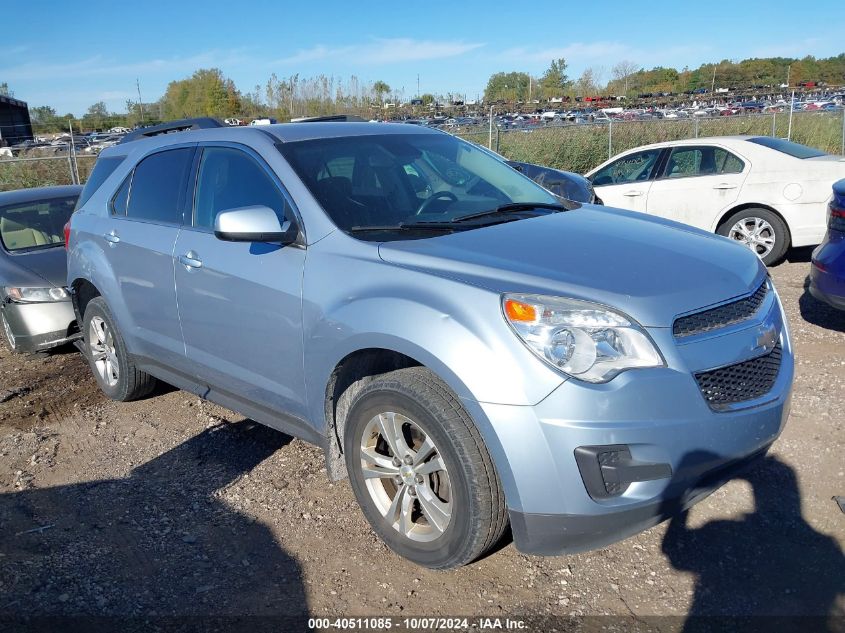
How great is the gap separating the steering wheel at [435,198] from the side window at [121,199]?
7.33ft

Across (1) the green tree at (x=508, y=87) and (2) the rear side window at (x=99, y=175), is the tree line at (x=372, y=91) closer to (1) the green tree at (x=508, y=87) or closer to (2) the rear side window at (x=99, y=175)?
(1) the green tree at (x=508, y=87)

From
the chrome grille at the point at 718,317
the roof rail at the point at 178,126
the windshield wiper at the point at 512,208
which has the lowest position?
the chrome grille at the point at 718,317

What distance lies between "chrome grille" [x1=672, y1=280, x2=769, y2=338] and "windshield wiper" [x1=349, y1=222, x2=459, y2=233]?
3.85ft

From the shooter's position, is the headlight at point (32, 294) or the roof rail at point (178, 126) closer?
the roof rail at point (178, 126)

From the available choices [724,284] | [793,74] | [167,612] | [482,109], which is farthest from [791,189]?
[793,74]

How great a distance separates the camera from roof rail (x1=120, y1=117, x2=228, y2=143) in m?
5.15

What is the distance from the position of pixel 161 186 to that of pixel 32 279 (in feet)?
8.57

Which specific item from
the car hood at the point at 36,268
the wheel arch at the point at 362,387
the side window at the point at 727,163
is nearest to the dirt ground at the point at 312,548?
the wheel arch at the point at 362,387

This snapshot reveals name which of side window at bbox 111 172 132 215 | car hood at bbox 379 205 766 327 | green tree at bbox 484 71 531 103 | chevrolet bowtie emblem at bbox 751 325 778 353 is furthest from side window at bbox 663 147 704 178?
green tree at bbox 484 71 531 103

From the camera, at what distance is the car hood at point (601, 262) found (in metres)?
2.81

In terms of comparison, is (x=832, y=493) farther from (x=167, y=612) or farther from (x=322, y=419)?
(x=167, y=612)

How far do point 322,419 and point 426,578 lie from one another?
2.84 ft

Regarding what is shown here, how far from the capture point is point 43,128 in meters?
49.5

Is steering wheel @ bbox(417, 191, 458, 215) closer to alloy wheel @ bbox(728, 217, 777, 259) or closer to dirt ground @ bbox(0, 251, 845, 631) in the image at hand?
dirt ground @ bbox(0, 251, 845, 631)
